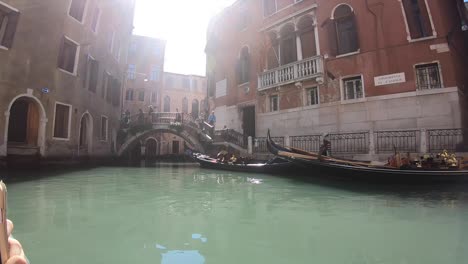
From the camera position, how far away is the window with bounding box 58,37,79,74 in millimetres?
11039

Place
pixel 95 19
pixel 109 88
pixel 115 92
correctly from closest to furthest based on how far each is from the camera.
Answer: pixel 95 19 → pixel 109 88 → pixel 115 92

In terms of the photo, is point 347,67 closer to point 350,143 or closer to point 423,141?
point 350,143

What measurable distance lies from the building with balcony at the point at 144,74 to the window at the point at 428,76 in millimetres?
22304

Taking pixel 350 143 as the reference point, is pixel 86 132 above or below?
above

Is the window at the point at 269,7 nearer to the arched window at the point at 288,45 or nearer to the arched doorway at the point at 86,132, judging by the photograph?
the arched window at the point at 288,45

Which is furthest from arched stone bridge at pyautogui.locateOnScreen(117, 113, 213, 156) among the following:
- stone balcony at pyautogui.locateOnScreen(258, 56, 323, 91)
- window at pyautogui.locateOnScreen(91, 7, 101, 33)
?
window at pyautogui.locateOnScreen(91, 7, 101, 33)

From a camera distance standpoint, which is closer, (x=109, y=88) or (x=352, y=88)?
(x=352, y=88)

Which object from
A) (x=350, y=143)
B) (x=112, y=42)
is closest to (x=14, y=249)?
(x=350, y=143)

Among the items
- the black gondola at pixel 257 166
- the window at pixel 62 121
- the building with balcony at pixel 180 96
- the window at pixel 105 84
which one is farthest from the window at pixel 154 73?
the black gondola at pixel 257 166

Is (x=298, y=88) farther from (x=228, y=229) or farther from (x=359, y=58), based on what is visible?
(x=228, y=229)

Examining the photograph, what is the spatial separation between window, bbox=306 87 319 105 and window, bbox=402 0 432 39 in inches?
143

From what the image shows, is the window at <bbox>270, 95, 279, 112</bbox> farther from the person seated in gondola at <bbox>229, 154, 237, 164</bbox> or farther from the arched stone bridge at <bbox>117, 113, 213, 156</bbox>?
the arched stone bridge at <bbox>117, 113, 213, 156</bbox>

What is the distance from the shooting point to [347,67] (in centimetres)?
1074

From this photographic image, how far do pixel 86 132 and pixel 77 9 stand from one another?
17.4ft
